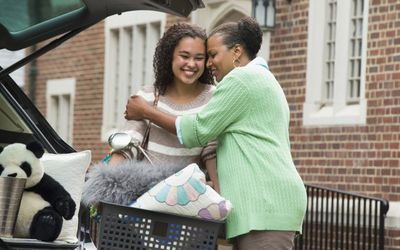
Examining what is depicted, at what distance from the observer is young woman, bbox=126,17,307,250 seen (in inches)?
221

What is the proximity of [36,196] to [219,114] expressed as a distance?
829mm

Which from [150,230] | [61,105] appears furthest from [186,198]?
[61,105]

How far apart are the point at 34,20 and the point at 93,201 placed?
3.09 feet

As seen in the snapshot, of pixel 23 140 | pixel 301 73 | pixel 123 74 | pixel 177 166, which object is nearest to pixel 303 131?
pixel 301 73

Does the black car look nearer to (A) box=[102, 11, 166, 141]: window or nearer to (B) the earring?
(B) the earring

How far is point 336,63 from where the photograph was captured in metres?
15.8

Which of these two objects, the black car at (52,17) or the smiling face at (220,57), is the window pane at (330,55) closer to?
the black car at (52,17)

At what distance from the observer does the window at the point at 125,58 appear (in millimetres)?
20781

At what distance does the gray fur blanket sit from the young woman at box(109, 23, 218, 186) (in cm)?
45

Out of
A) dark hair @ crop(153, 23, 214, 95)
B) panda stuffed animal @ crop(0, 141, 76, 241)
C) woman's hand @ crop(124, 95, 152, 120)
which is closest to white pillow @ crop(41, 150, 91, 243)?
panda stuffed animal @ crop(0, 141, 76, 241)

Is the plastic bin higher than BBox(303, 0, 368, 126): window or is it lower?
lower

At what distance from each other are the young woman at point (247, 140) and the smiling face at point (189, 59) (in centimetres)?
11

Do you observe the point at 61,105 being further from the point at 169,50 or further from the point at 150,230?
the point at 150,230

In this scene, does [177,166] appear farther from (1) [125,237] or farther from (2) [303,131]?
(2) [303,131]
